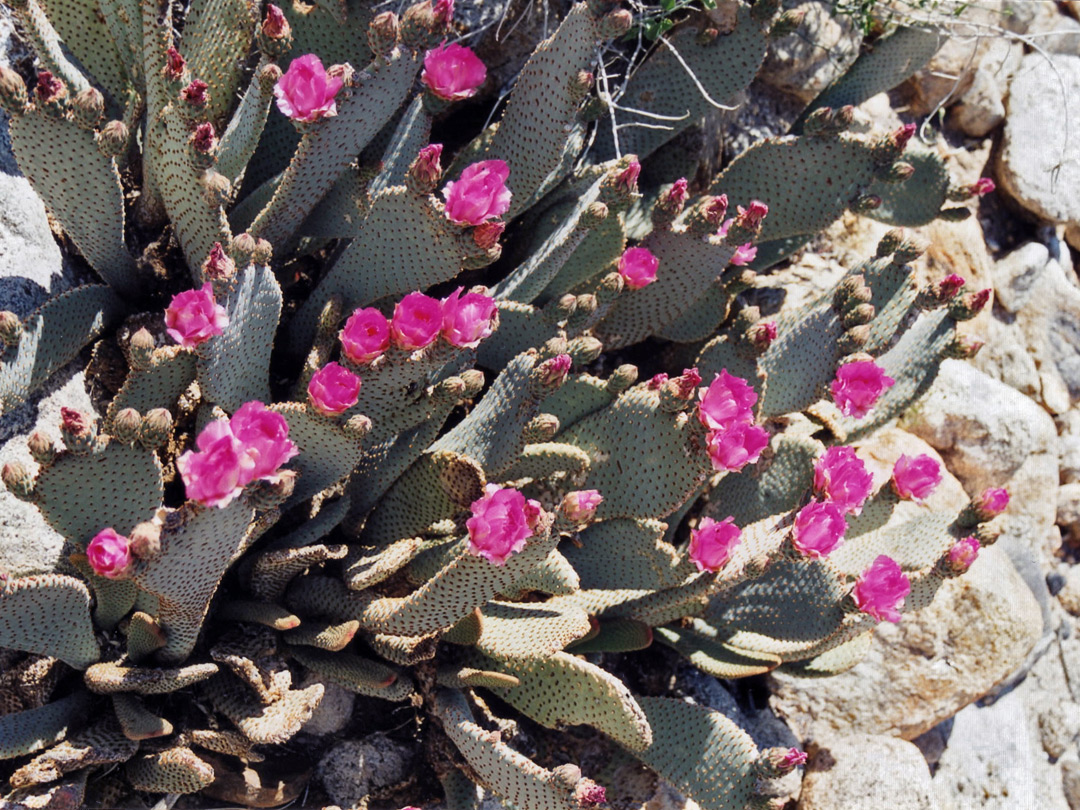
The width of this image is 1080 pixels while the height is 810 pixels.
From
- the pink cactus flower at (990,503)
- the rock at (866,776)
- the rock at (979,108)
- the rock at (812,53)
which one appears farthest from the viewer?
the rock at (979,108)

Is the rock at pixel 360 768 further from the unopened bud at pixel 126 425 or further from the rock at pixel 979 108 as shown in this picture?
the rock at pixel 979 108

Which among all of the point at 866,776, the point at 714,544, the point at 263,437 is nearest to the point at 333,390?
the point at 263,437

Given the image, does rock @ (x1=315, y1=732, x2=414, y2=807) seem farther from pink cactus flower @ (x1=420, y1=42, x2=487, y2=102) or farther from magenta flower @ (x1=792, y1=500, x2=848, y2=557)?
pink cactus flower @ (x1=420, y1=42, x2=487, y2=102)

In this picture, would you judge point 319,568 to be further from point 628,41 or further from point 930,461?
point 628,41

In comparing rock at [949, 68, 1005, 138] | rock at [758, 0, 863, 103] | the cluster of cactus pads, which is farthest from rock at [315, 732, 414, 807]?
rock at [949, 68, 1005, 138]

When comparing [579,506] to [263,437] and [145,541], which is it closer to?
[263,437]

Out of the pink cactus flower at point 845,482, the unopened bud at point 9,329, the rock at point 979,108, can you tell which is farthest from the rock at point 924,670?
the unopened bud at point 9,329
